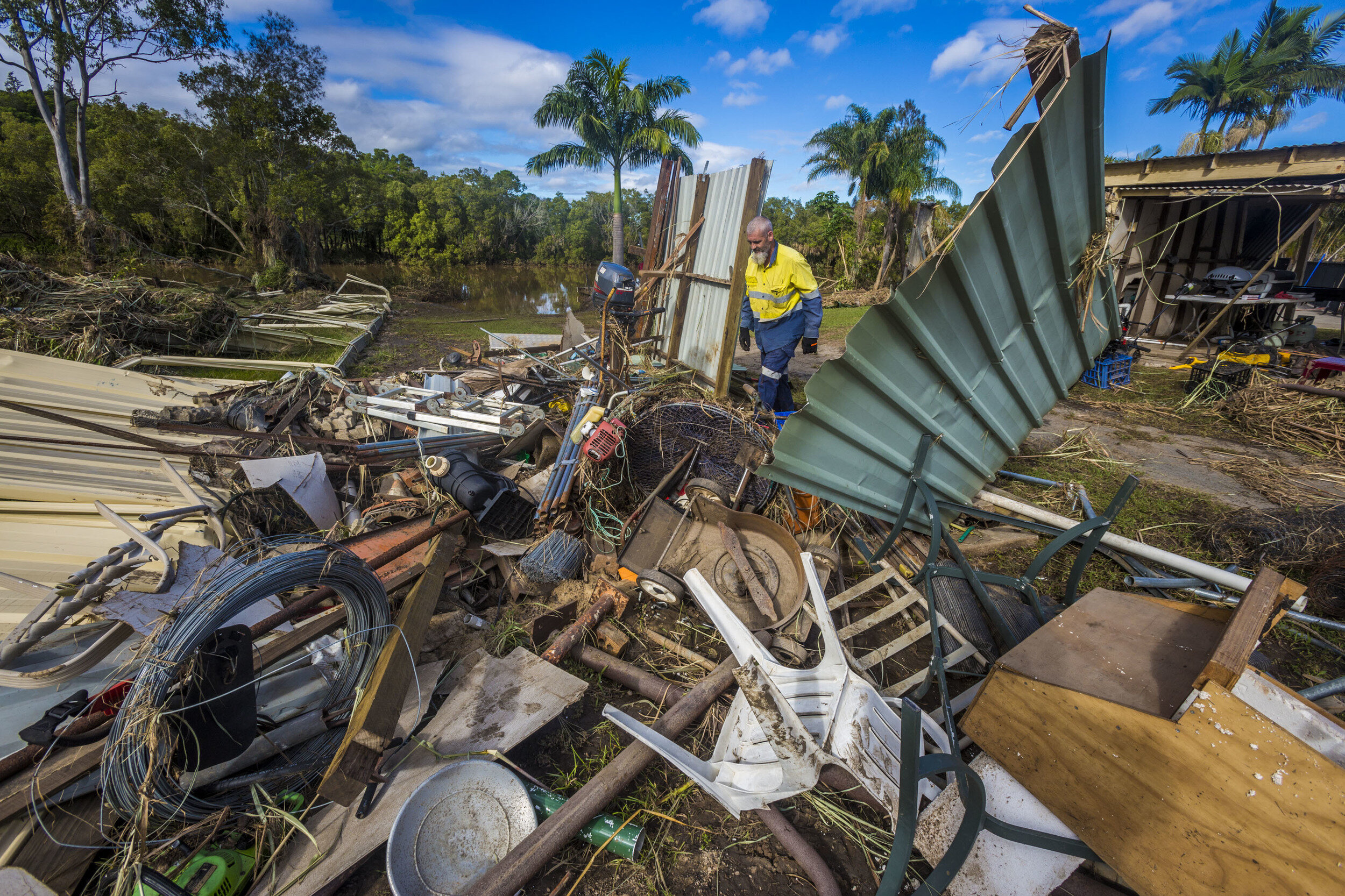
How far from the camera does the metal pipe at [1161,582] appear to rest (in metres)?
3.18

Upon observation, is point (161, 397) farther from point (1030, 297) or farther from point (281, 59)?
point (281, 59)

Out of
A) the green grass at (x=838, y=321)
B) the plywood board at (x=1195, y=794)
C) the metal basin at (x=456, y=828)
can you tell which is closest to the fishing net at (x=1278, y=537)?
the plywood board at (x=1195, y=794)

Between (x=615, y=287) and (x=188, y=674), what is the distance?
472cm

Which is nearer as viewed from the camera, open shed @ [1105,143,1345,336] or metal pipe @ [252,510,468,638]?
metal pipe @ [252,510,468,638]

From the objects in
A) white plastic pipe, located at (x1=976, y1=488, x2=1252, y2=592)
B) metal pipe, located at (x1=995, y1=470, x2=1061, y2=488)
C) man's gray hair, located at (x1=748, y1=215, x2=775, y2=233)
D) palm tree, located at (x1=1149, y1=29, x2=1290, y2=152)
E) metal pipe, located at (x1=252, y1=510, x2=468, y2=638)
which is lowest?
metal pipe, located at (x1=252, y1=510, x2=468, y2=638)

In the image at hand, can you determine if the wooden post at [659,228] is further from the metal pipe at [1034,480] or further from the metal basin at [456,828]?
the metal basin at [456,828]

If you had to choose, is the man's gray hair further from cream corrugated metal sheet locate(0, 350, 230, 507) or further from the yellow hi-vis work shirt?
cream corrugated metal sheet locate(0, 350, 230, 507)

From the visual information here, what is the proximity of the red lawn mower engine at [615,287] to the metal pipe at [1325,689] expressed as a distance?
5360mm

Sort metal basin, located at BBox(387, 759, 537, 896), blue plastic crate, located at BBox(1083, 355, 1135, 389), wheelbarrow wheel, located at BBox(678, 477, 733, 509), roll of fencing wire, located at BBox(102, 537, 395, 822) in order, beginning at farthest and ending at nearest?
blue plastic crate, located at BBox(1083, 355, 1135, 389) < wheelbarrow wheel, located at BBox(678, 477, 733, 509) < metal basin, located at BBox(387, 759, 537, 896) < roll of fencing wire, located at BBox(102, 537, 395, 822)

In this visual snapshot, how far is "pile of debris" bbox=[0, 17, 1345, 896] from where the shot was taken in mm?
1551

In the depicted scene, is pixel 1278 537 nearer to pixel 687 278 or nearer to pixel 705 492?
pixel 705 492

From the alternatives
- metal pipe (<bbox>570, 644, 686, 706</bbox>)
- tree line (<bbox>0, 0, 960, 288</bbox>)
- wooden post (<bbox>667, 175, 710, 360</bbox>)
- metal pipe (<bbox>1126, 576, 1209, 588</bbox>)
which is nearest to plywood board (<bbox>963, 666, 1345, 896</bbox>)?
metal pipe (<bbox>570, 644, 686, 706</bbox>)

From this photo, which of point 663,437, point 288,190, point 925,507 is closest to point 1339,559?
point 925,507

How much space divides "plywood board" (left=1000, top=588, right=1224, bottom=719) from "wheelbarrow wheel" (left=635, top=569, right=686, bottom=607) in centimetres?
202
